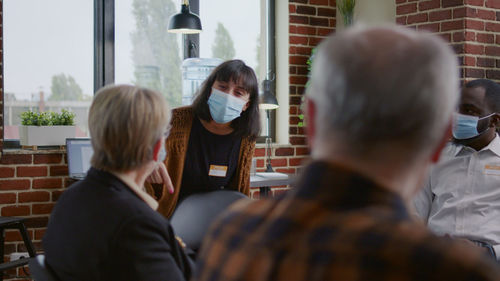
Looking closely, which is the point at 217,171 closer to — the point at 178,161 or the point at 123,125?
the point at 178,161

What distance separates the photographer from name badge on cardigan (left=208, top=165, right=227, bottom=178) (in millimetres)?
2348

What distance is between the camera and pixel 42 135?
3611 mm

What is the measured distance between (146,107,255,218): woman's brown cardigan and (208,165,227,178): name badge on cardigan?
0.24 feet

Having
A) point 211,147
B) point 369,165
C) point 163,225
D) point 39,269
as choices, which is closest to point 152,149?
point 163,225

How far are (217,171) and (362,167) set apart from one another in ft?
5.65

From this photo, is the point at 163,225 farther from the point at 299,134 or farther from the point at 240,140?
the point at 299,134

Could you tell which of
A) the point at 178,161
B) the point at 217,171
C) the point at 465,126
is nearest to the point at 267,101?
the point at 217,171

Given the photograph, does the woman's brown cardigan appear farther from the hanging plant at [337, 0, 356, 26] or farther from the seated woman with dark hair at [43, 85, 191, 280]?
the hanging plant at [337, 0, 356, 26]

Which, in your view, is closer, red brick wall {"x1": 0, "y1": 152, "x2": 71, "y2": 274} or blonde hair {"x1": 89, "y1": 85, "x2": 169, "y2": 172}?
blonde hair {"x1": 89, "y1": 85, "x2": 169, "y2": 172}

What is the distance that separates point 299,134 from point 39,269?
3519 mm

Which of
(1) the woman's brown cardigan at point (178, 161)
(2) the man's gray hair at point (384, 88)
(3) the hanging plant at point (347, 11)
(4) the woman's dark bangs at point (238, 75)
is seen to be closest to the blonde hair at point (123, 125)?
(2) the man's gray hair at point (384, 88)

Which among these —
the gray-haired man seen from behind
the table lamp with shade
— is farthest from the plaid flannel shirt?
the table lamp with shade

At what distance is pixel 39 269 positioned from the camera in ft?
4.08

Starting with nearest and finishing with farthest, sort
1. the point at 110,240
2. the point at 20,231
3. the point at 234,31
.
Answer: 1. the point at 110,240
2. the point at 20,231
3. the point at 234,31
